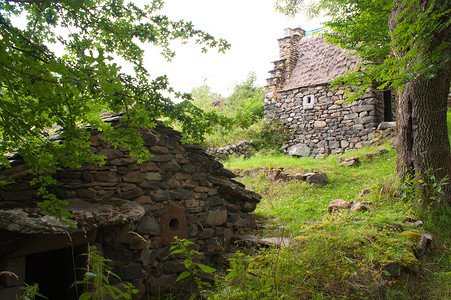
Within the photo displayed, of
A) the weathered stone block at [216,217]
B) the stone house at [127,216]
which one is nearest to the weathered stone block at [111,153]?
the stone house at [127,216]

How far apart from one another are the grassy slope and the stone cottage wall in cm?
598

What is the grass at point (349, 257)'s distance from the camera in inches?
115

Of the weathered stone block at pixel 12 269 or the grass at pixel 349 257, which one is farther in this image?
the weathered stone block at pixel 12 269

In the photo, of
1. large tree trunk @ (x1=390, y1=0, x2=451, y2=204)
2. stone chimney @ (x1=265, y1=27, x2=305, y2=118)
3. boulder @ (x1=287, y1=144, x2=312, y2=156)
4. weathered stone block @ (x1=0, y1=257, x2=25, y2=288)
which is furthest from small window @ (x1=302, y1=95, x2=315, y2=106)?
weathered stone block @ (x1=0, y1=257, x2=25, y2=288)

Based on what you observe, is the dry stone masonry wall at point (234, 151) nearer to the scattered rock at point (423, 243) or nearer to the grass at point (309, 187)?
the grass at point (309, 187)

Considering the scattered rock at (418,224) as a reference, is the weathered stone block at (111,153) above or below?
above

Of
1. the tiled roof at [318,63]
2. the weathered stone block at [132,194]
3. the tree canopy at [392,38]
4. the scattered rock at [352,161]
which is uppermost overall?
the tiled roof at [318,63]

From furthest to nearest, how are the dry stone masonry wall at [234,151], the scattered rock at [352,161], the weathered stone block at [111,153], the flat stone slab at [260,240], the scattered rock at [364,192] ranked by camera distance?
the dry stone masonry wall at [234,151] < the scattered rock at [352,161] < the scattered rock at [364,192] < the flat stone slab at [260,240] < the weathered stone block at [111,153]

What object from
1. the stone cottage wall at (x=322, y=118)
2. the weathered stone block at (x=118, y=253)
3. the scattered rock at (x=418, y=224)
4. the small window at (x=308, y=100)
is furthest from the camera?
the small window at (x=308, y=100)

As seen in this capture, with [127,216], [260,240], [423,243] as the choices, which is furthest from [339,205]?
[127,216]

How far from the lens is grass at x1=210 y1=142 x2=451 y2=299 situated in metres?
2.91

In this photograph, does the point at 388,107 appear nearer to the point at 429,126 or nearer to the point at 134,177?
the point at 429,126

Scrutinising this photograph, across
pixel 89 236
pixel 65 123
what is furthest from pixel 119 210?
pixel 65 123

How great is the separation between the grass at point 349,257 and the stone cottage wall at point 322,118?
5710 millimetres
